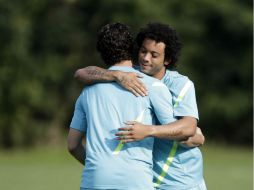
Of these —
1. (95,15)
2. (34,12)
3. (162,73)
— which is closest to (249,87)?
(95,15)

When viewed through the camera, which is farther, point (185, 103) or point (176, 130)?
point (185, 103)

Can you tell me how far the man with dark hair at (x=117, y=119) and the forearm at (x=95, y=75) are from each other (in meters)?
0.03

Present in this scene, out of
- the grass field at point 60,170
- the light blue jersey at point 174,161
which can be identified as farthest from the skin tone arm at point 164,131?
the grass field at point 60,170

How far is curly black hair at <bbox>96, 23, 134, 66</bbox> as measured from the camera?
537 cm

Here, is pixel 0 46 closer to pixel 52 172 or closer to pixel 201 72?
pixel 201 72

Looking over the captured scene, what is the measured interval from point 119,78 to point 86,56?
2672cm

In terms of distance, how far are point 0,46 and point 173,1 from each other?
770cm

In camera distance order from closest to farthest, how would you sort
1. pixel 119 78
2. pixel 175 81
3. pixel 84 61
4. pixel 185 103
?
pixel 119 78
pixel 185 103
pixel 175 81
pixel 84 61

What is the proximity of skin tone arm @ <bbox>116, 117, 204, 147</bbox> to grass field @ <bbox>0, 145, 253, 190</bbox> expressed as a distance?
9178mm

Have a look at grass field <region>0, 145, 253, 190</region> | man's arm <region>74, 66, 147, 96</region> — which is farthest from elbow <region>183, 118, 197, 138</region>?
grass field <region>0, 145, 253, 190</region>

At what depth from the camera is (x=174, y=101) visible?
5453 millimetres

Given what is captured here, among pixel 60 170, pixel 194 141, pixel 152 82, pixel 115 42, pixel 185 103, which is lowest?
pixel 60 170

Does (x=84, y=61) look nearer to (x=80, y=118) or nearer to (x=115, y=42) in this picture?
(x=80, y=118)

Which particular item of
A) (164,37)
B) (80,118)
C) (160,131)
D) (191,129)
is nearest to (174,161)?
(191,129)
